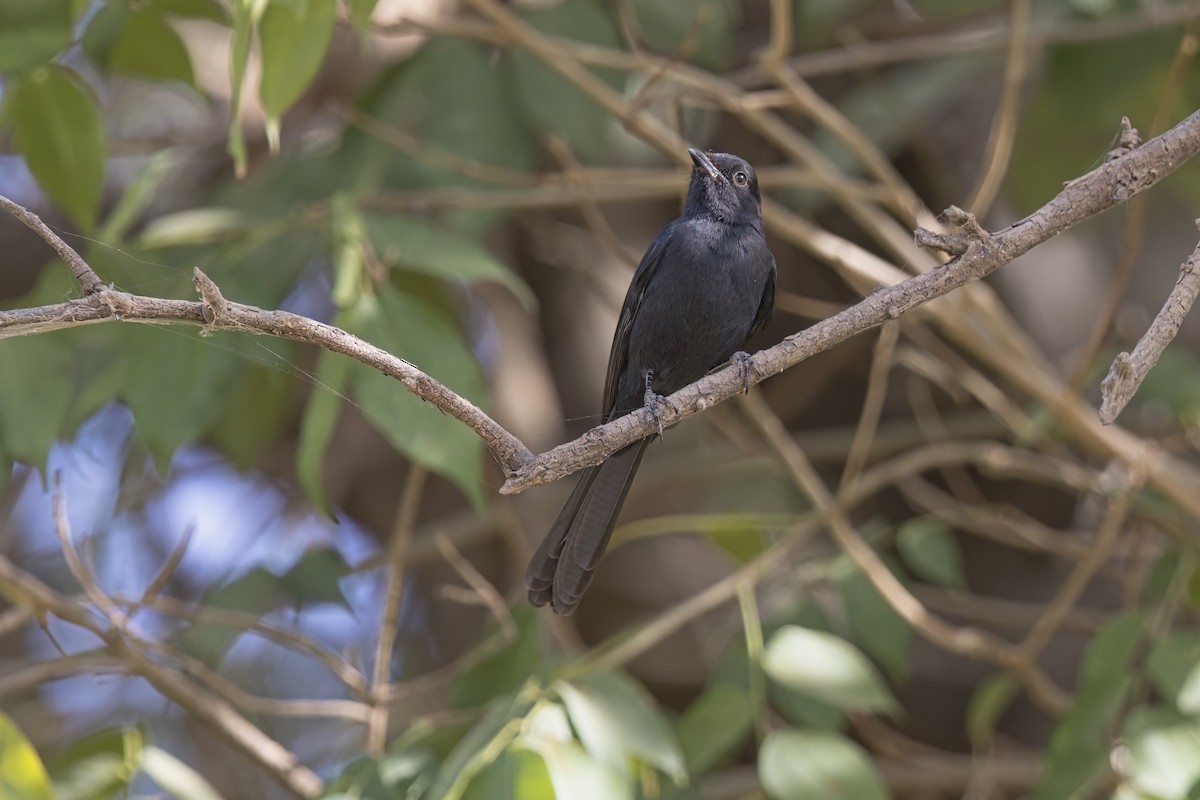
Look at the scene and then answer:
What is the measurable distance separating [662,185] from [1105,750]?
2056 millimetres

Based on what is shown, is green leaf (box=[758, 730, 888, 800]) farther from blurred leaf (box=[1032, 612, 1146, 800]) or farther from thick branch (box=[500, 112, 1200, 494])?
thick branch (box=[500, 112, 1200, 494])

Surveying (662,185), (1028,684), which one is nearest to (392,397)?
Answer: (662,185)

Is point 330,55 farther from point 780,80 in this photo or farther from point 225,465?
point 780,80

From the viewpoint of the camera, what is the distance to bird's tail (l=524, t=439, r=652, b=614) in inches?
122

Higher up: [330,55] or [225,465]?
[330,55]

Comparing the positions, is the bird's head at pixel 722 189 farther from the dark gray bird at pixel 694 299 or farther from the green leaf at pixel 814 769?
the green leaf at pixel 814 769

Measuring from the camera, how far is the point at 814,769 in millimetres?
3168

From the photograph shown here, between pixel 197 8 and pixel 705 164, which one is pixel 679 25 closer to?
pixel 705 164

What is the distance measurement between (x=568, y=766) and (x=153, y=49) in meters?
2.46

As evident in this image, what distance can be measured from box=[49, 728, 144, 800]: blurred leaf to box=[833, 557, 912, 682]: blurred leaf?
2093 mm

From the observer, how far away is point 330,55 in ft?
18.0

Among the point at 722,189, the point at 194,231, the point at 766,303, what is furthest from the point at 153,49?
the point at 766,303

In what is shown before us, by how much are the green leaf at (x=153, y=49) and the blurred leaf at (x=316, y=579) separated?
1482 mm

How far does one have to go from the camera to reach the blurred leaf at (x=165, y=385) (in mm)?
3322
